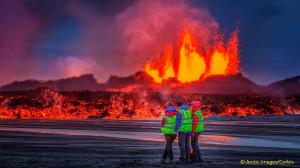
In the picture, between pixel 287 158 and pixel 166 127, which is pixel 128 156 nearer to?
pixel 166 127

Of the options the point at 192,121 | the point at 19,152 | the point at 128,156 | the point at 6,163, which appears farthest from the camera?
the point at 19,152

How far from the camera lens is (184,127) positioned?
78.7ft

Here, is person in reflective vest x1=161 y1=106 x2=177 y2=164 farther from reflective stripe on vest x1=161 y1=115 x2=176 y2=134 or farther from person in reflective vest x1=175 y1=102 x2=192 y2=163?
person in reflective vest x1=175 y1=102 x2=192 y2=163

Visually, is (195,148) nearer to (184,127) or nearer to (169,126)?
(184,127)

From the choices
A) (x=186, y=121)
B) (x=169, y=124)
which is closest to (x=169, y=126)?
(x=169, y=124)

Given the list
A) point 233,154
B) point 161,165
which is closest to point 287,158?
point 233,154

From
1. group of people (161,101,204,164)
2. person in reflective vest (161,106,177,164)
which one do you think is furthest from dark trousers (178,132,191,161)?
person in reflective vest (161,106,177,164)

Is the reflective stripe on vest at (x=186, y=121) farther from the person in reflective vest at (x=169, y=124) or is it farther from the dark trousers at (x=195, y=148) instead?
the dark trousers at (x=195, y=148)

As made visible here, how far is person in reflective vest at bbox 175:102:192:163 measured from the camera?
23.6 meters

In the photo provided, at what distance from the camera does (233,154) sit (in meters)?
28.0

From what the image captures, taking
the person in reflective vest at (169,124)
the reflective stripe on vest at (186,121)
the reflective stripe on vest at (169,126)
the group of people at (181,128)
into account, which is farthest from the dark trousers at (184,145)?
the reflective stripe on vest at (169,126)

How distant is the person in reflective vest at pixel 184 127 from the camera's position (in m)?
23.6

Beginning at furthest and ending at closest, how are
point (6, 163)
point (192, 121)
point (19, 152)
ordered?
point (19, 152) < point (192, 121) < point (6, 163)

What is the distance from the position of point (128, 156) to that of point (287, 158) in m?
7.62
